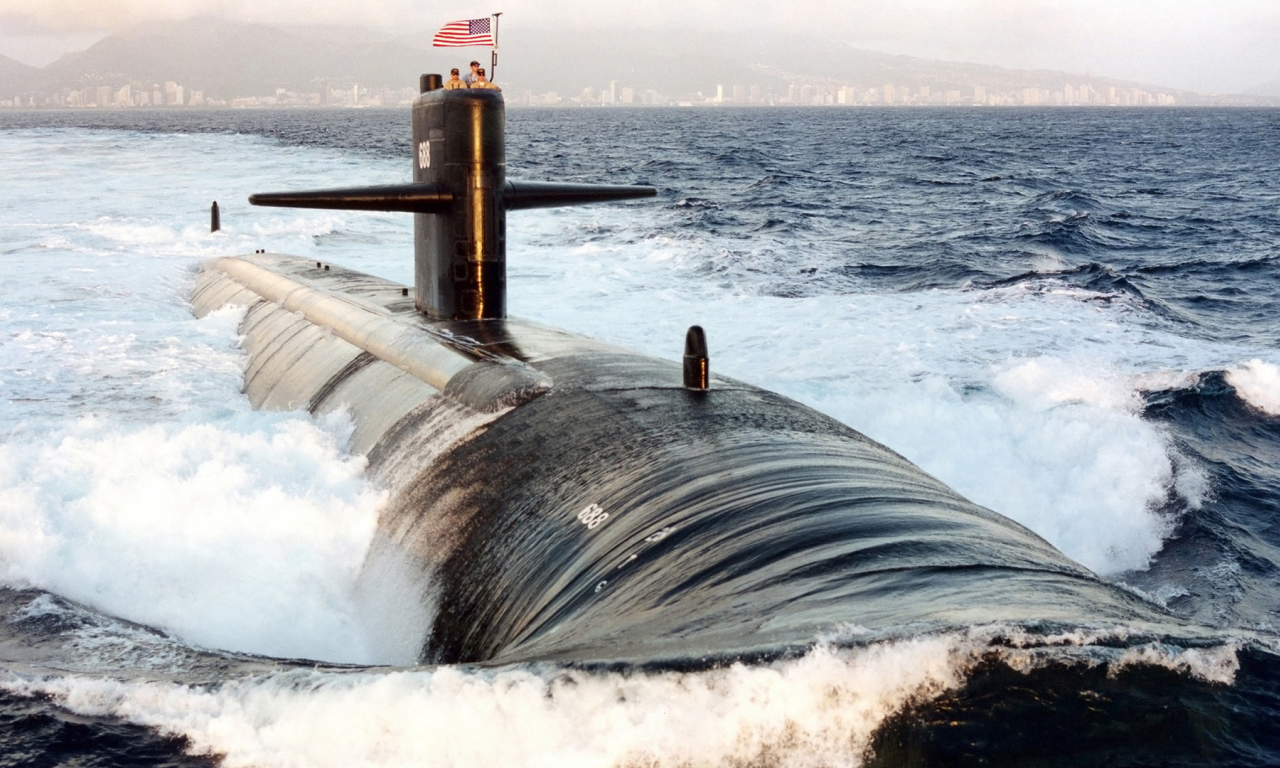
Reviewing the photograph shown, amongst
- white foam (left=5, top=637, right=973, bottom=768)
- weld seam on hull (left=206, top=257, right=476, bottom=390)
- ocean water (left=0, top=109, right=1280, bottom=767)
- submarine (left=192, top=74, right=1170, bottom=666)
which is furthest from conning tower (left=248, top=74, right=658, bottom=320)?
white foam (left=5, top=637, right=973, bottom=768)

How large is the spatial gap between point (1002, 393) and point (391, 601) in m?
7.47

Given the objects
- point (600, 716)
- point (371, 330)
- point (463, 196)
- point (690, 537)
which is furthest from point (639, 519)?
point (371, 330)

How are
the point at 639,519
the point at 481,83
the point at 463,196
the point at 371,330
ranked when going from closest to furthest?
1. the point at 639,519
2. the point at 463,196
3. the point at 481,83
4. the point at 371,330

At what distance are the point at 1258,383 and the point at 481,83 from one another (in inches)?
324

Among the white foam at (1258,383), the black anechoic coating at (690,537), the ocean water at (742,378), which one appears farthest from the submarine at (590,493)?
the white foam at (1258,383)

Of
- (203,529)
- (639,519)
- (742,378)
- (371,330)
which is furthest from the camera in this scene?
(742,378)

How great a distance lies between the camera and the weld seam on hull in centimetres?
810

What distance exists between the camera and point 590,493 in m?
5.52

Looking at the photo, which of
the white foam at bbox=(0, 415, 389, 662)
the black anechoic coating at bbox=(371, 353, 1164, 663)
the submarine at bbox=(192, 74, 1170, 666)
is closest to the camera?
the black anechoic coating at bbox=(371, 353, 1164, 663)

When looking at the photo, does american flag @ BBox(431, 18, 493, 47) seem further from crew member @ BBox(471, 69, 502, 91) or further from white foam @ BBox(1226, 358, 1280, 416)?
white foam @ BBox(1226, 358, 1280, 416)

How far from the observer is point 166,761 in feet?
10.2

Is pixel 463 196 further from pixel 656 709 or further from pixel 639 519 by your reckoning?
pixel 656 709

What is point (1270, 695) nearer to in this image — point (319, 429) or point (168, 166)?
point (319, 429)

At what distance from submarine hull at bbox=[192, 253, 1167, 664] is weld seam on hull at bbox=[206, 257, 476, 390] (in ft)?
0.11
